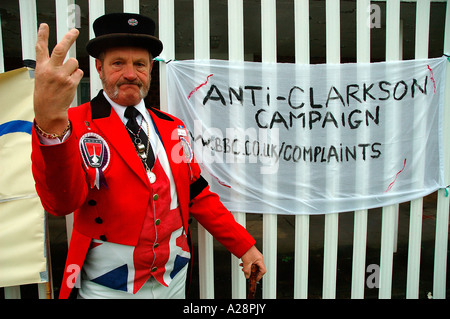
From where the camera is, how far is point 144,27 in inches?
65.2

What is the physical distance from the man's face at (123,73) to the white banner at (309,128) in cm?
61

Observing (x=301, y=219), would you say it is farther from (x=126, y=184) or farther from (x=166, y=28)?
(x=166, y=28)

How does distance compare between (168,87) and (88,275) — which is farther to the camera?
(168,87)

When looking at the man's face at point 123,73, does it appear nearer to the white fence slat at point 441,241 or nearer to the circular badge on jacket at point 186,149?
the circular badge on jacket at point 186,149

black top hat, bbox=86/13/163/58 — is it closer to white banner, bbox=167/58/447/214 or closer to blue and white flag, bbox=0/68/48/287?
white banner, bbox=167/58/447/214

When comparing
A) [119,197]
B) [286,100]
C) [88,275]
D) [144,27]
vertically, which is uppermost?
[144,27]

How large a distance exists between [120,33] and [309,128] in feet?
4.80

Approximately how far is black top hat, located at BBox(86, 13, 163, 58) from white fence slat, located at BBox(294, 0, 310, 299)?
116 centimetres
